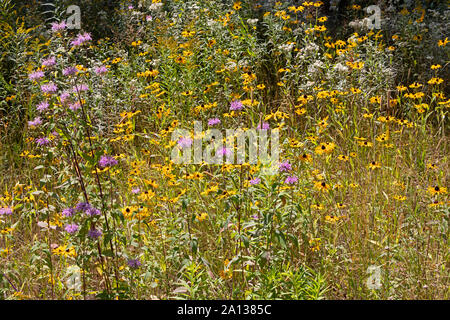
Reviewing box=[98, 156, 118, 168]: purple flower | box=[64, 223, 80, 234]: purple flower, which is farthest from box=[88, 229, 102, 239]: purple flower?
box=[98, 156, 118, 168]: purple flower

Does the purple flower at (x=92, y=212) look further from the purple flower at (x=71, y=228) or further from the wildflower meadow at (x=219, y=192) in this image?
the purple flower at (x=71, y=228)

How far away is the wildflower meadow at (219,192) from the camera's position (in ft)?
7.90

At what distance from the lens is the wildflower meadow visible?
2.41m

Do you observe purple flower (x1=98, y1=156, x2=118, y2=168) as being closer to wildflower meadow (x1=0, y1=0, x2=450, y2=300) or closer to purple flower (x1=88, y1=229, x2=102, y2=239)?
wildflower meadow (x1=0, y1=0, x2=450, y2=300)

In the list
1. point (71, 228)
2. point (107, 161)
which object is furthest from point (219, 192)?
point (71, 228)

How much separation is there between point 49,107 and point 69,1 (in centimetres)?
442

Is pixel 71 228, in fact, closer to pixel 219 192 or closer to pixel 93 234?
pixel 93 234

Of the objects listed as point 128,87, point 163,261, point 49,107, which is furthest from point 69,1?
point 163,261

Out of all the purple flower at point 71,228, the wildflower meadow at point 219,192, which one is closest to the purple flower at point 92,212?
the wildflower meadow at point 219,192

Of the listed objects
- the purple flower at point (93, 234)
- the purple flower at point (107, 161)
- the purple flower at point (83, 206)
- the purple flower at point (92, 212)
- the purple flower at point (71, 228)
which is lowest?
the purple flower at point (93, 234)

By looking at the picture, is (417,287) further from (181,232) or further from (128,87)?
(128,87)

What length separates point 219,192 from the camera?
232 cm

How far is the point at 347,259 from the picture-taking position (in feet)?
8.55

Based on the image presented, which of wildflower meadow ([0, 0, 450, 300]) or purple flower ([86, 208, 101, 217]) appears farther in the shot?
wildflower meadow ([0, 0, 450, 300])
